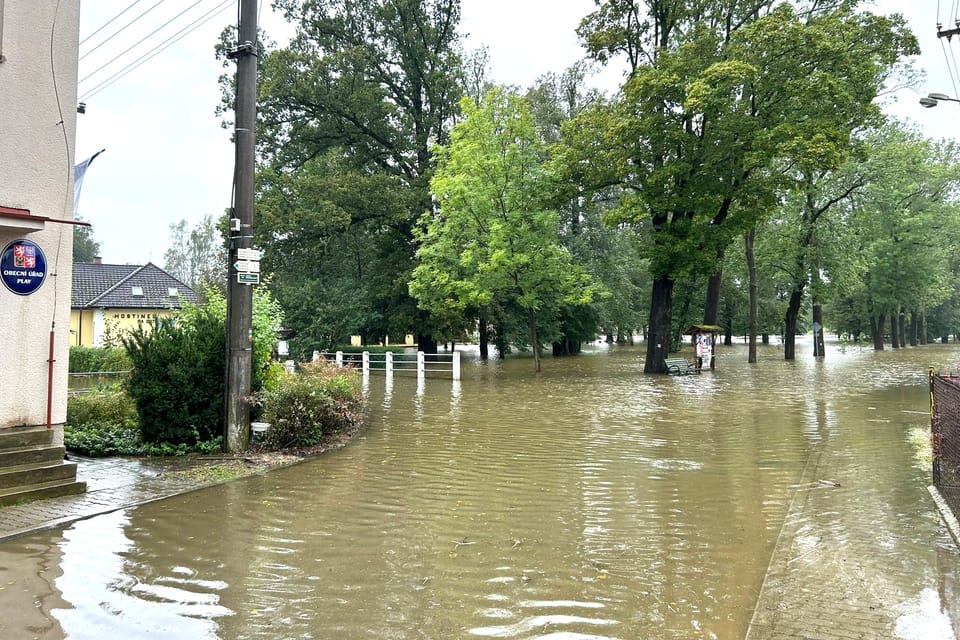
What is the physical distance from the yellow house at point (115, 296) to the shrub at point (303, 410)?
29.0 meters

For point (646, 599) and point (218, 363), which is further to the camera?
point (218, 363)

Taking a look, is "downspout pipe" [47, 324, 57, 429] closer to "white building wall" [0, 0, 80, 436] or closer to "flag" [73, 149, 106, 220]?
"white building wall" [0, 0, 80, 436]

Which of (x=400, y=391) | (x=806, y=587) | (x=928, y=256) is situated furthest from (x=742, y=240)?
(x=806, y=587)

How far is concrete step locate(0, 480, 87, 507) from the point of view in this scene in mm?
6133

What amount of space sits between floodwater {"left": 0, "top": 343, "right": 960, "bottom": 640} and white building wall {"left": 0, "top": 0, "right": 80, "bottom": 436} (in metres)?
1.92

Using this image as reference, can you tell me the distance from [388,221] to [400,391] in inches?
579

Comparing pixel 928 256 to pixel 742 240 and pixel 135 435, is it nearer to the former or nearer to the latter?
pixel 742 240

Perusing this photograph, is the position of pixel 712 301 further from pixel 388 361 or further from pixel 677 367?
pixel 388 361

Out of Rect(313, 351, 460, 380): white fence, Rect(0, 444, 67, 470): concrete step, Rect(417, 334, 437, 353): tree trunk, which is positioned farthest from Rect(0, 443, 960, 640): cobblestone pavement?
Rect(417, 334, 437, 353): tree trunk

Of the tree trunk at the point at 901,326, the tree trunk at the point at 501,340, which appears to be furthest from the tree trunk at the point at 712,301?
the tree trunk at the point at 901,326

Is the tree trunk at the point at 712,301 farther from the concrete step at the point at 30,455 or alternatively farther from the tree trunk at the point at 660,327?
the concrete step at the point at 30,455

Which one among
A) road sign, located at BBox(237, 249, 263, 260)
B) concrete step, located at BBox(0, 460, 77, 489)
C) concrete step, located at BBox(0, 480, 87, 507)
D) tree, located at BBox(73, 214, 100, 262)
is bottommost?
concrete step, located at BBox(0, 480, 87, 507)

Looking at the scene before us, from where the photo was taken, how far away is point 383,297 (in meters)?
32.8

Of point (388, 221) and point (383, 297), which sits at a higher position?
point (388, 221)
